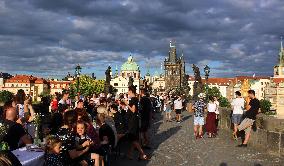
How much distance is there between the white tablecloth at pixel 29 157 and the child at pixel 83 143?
1452 mm

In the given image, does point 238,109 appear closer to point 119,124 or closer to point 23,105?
point 119,124

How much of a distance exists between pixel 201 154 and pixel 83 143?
510 cm

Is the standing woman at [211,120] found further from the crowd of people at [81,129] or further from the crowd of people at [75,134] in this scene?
the crowd of people at [75,134]

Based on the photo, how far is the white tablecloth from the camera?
553cm

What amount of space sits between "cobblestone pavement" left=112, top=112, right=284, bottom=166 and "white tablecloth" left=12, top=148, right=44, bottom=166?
447 centimetres

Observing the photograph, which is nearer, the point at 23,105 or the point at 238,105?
the point at 23,105

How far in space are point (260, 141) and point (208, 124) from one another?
3678 millimetres

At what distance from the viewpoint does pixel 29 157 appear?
572cm

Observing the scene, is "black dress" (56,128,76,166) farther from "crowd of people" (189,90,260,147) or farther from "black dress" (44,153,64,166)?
"crowd of people" (189,90,260,147)

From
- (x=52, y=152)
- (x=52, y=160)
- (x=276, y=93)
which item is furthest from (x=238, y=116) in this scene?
(x=276, y=93)

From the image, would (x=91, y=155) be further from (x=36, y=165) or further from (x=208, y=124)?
(x=208, y=124)

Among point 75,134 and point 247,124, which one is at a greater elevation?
point 75,134

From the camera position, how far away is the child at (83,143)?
7.51 metres

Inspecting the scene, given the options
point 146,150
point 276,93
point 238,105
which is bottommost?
point 146,150
